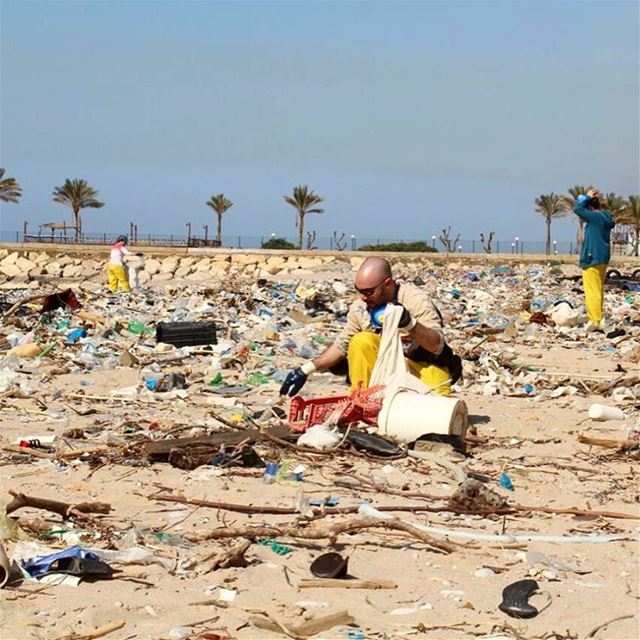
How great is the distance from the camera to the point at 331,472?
4.53 meters

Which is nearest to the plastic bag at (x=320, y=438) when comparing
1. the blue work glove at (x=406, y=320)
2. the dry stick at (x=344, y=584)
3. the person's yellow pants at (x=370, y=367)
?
the person's yellow pants at (x=370, y=367)

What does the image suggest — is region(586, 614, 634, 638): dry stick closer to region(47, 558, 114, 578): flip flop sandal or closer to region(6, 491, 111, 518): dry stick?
region(47, 558, 114, 578): flip flop sandal

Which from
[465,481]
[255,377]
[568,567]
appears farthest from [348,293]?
[568,567]

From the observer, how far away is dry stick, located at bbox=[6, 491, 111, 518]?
3.63 metres

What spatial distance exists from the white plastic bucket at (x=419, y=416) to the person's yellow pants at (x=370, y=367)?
0.35m

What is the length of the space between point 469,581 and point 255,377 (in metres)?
4.72

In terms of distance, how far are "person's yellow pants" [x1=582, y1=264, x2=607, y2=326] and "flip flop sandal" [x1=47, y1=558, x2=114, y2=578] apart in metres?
8.07

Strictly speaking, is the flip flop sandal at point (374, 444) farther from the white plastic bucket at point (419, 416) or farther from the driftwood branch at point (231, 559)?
the driftwood branch at point (231, 559)

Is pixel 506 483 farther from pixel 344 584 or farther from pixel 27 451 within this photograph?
pixel 27 451

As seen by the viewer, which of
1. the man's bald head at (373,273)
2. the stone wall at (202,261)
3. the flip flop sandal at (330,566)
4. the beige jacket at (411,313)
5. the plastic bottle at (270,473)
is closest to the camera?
the flip flop sandal at (330,566)

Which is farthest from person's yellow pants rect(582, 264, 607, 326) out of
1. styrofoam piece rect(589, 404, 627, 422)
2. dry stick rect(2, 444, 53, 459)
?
dry stick rect(2, 444, 53, 459)

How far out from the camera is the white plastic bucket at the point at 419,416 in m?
5.00

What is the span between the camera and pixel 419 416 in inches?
198

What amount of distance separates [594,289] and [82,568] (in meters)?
8.27
